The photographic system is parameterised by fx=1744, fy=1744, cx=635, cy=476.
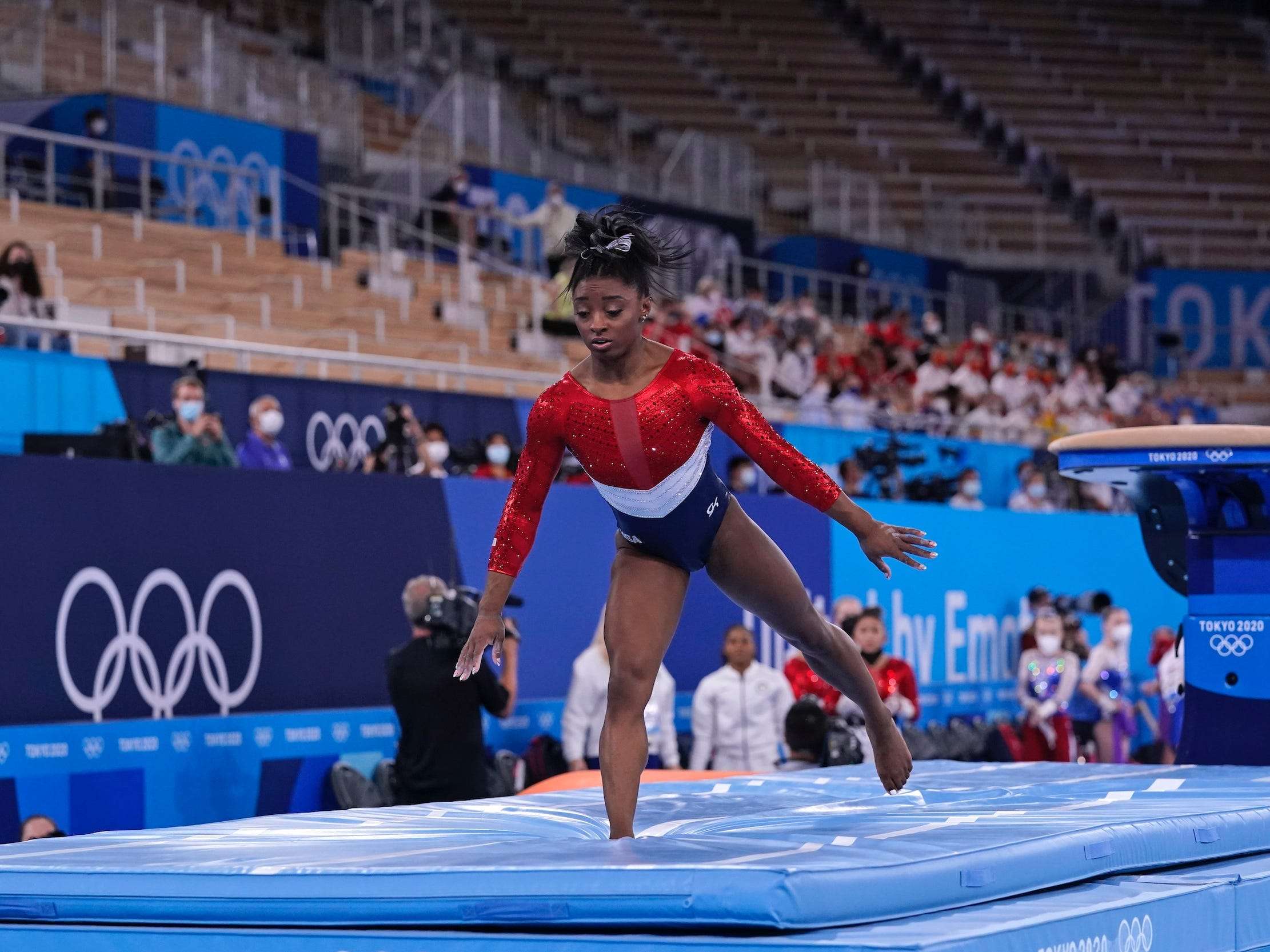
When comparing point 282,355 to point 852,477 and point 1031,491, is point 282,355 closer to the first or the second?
point 852,477

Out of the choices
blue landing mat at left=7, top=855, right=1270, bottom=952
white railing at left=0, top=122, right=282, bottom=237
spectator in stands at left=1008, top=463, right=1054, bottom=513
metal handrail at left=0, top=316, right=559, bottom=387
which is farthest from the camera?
spectator in stands at left=1008, top=463, right=1054, bottom=513

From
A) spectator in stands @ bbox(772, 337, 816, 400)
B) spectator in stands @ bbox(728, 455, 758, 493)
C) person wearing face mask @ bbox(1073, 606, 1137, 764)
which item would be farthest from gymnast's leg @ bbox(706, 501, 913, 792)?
spectator in stands @ bbox(772, 337, 816, 400)

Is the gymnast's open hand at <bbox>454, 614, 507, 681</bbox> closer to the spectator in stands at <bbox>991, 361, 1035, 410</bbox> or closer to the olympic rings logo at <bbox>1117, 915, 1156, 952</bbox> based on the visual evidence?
the olympic rings logo at <bbox>1117, 915, 1156, 952</bbox>

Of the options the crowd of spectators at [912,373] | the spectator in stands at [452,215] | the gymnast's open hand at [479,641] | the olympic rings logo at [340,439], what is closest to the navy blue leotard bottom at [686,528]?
the gymnast's open hand at [479,641]

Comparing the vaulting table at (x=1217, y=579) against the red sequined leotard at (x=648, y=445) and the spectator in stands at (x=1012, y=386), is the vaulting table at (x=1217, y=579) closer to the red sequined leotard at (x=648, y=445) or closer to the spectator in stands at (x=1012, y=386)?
the red sequined leotard at (x=648, y=445)

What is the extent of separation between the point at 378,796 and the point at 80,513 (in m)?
1.92

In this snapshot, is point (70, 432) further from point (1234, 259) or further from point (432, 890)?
point (1234, 259)

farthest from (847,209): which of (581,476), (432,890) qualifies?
(432,890)

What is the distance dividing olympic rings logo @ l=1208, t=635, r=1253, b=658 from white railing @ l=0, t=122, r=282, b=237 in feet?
27.0

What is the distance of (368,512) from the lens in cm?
880

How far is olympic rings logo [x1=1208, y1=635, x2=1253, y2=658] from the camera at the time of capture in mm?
6637

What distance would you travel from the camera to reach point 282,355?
923cm

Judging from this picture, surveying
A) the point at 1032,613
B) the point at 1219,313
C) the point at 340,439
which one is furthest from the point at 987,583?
the point at 1219,313

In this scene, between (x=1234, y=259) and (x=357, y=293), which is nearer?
(x=357, y=293)
